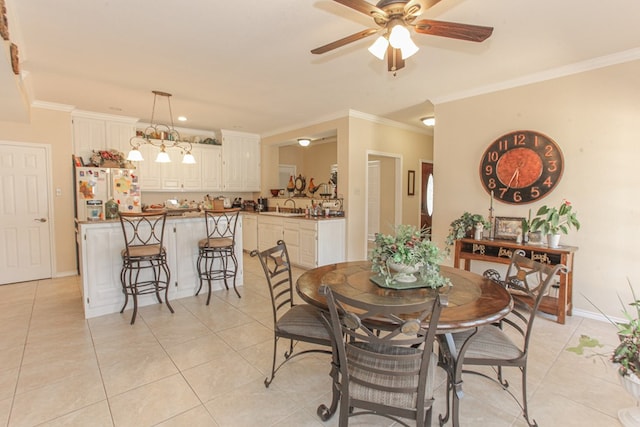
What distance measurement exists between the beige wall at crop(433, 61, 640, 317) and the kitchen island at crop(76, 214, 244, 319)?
3862mm

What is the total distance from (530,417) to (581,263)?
2.21 m

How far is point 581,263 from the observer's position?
10.9ft

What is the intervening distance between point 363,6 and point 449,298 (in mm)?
1667

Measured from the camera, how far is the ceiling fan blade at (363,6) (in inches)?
65.7

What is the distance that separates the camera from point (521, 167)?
362 cm

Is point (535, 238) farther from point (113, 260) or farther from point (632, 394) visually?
point (113, 260)

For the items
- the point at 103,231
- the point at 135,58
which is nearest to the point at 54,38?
the point at 135,58

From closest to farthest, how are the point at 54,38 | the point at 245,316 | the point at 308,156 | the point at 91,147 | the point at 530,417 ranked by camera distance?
1. the point at 530,417
2. the point at 54,38
3. the point at 245,316
4. the point at 91,147
5. the point at 308,156

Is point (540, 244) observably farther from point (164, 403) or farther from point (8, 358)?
point (8, 358)

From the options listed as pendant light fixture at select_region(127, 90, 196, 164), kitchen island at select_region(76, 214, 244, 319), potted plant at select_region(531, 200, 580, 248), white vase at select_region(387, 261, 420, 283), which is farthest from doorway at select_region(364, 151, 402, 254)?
white vase at select_region(387, 261, 420, 283)

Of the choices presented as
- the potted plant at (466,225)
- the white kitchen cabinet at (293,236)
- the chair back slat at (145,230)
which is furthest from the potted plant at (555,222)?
the chair back slat at (145,230)

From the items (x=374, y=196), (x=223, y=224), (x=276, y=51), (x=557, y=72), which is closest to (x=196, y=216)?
(x=223, y=224)

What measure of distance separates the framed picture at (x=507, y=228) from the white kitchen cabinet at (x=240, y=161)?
499cm

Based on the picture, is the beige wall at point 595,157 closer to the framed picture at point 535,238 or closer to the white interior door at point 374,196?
the framed picture at point 535,238
